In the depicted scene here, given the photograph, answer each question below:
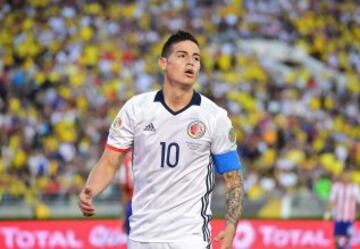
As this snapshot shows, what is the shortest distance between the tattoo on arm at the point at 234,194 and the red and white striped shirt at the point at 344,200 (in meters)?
11.4

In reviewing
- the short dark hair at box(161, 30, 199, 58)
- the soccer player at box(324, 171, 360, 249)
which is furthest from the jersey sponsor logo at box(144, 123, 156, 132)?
the soccer player at box(324, 171, 360, 249)

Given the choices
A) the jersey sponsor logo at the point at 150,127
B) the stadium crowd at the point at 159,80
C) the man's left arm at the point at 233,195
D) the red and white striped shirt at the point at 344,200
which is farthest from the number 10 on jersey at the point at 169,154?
the stadium crowd at the point at 159,80

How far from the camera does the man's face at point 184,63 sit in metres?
6.21

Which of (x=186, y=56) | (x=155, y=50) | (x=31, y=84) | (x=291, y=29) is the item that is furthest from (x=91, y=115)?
(x=186, y=56)

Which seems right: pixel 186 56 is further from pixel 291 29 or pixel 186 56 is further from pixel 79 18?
pixel 291 29

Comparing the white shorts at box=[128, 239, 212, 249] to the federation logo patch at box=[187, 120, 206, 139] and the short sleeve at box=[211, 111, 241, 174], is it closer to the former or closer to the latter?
the short sleeve at box=[211, 111, 241, 174]

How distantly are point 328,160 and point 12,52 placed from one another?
748 centimetres

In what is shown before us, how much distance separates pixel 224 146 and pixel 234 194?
31 centimetres

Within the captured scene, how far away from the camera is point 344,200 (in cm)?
1761

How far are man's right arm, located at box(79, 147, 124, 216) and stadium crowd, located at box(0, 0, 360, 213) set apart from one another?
11501 mm

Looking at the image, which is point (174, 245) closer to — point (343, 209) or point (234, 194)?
point (234, 194)

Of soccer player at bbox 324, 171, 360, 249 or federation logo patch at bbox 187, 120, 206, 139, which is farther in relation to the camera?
soccer player at bbox 324, 171, 360, 249

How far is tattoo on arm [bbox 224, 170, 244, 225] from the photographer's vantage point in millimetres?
6246

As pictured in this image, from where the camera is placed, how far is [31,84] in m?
23.1
